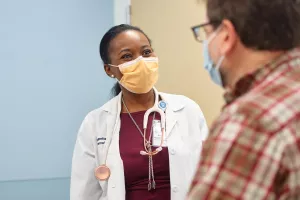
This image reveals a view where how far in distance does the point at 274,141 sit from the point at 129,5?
209 centimetres

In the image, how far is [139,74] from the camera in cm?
170

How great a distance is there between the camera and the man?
0.66m

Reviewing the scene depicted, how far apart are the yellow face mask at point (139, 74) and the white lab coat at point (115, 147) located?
3.5 inches

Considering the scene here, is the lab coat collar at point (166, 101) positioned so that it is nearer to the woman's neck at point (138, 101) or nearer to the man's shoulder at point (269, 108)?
the woman's neck at point (138, 101)

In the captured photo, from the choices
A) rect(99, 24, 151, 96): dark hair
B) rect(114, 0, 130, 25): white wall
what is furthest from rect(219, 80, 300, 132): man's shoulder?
rect(114, 0, 130, 25): white wall

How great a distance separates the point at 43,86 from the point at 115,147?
2.81ft

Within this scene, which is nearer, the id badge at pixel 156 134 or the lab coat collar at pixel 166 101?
the id badge at pixel 156 134

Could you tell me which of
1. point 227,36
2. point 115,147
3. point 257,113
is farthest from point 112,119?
point 257,113

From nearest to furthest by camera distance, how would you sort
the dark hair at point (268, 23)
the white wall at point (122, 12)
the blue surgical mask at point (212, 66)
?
the dark hair at point (268, 23)
the blue surgical mask at point (212, 66)
the white wall at point (122, 12)

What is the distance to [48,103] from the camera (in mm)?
2328

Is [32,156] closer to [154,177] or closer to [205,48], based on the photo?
[154,177]

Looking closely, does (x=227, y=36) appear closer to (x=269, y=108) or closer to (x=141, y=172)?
(x=269, y=108)

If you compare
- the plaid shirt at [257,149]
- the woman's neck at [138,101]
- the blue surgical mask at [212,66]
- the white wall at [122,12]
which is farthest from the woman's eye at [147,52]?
the plaid shirt at [257,149]

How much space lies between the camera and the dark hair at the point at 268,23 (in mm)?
761
